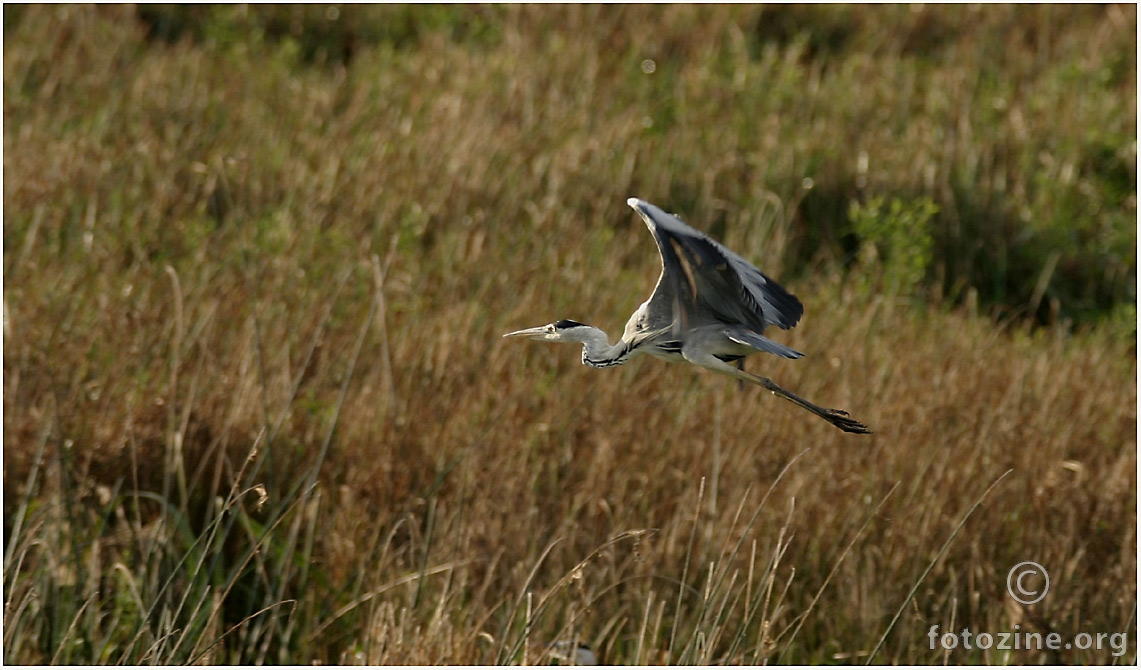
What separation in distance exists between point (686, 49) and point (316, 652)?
5.52 m

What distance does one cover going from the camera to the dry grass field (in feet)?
11.3

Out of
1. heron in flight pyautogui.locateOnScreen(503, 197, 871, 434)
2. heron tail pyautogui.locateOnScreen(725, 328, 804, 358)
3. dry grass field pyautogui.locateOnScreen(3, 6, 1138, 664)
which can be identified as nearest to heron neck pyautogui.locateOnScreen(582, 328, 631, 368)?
heron in flight pyautogui.locateOnScreen(503, 197, 871, 434)

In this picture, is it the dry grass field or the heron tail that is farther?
the dry grass field

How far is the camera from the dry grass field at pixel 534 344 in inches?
135

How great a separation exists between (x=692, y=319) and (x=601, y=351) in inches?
4.2

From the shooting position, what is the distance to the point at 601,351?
1.34 metres

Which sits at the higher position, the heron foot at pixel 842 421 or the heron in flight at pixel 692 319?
the heron in flight at pixel 692 319

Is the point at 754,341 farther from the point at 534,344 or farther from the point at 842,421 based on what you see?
the point at 534,344

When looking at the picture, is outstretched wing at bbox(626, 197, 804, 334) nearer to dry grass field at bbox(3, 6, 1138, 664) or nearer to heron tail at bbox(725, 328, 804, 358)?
heron tail at bbox(725, 328, 804, 358)

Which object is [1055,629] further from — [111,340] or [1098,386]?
[111,340]

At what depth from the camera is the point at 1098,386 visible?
16.0 ft

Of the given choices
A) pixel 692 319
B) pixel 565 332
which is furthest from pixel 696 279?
pixel 565 332

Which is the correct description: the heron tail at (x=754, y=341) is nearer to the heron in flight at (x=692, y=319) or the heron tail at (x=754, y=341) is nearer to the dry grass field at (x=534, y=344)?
the heron in flight at (x=692, y=319)

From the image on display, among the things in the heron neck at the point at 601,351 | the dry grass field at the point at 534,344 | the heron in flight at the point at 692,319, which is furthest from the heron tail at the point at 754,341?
the dry grass field at the point at 534,344
